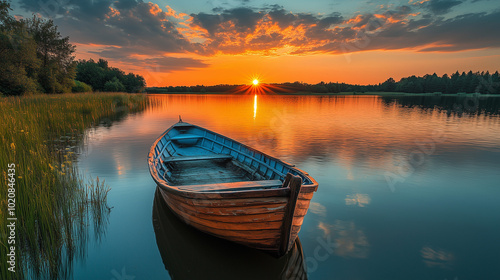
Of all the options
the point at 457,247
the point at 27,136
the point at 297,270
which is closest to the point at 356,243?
the point at 297,270

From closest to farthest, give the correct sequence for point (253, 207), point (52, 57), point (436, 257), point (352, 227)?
point (253, 207) → point (436, 257) → point (352, 227) → point (52, 57)

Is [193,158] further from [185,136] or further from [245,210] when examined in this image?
[245,210]

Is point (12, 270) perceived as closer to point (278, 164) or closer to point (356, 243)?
point (278, 164)

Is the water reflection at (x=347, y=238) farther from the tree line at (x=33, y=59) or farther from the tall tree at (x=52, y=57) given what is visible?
the tall tree at (x=52, y=57)

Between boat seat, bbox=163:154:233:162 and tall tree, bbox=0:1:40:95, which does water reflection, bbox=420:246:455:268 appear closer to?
boat seat, bbox=163:154:233:162

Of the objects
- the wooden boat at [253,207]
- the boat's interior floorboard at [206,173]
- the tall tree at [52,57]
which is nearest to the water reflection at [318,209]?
the wooden boat at [253,207]

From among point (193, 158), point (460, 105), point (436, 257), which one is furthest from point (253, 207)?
point (460, 105)

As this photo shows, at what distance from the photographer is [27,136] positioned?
809 centimetres

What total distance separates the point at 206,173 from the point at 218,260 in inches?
128

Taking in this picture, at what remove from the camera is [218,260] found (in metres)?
4.88

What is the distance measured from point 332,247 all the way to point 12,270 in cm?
548

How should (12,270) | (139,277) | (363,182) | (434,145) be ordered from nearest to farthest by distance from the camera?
(12,270)
(139,277)
(363,182)
(434,145)

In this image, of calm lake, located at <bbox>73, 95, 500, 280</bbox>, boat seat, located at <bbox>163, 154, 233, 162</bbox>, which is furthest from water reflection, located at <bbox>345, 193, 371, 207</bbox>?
boat seat, located at <bbox>163, 154, 233, 162</bbox>

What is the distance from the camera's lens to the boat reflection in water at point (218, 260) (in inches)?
180
